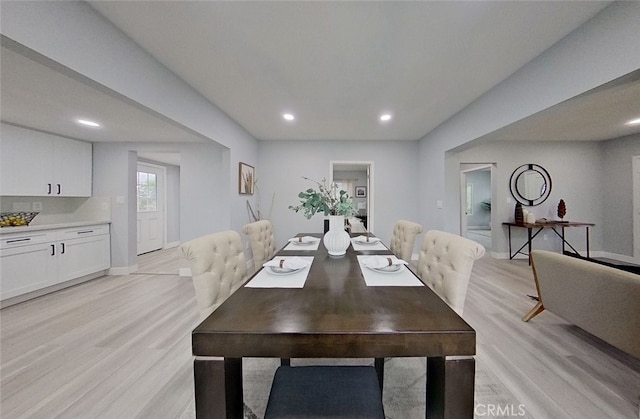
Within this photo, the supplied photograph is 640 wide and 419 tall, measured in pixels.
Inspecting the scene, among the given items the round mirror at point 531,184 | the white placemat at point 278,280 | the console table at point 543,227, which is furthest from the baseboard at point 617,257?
the white placemat at point 278,280

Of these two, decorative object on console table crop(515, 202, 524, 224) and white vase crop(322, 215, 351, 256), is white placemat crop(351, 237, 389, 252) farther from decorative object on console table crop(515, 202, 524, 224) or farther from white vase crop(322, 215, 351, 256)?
decorative object on console table crop(515, 202, 524, 224)

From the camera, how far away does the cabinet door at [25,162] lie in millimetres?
2945

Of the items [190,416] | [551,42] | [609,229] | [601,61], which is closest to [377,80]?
[551,42]

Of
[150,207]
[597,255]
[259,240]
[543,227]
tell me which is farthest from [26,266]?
[597,255]

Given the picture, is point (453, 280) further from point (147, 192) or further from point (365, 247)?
point (147, 192)

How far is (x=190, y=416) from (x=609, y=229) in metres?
7.44

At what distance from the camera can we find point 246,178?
4180mm

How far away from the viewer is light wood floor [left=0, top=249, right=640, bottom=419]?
4.62 feet

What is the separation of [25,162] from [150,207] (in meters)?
2.79

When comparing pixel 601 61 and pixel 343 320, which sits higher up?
pixel 601 61

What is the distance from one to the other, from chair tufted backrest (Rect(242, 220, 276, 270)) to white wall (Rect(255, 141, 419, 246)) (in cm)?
224

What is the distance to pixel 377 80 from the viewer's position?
2463 millimetres

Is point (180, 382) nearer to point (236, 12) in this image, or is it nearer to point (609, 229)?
point (236, 12)

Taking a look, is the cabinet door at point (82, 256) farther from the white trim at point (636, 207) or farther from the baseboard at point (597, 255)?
the white trim at point (636, 207)
